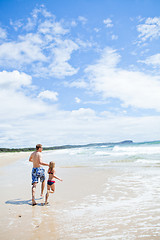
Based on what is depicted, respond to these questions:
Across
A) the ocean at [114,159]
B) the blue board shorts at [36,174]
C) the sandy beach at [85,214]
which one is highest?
the blue board shorts at [36,174]

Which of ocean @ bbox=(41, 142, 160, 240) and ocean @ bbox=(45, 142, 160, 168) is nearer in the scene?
ocean @ bbox=(41, 142, 160, 240)

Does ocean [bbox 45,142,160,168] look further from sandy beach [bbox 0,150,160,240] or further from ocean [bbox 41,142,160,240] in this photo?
sandy beach [bbox 0,150,160,240]

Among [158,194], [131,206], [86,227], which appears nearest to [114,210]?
[131,206]

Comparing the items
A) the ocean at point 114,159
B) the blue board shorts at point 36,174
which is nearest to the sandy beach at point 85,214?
the blue board shorts at point 36,174

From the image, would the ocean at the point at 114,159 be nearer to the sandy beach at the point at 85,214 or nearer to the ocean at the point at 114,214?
the ocean at the point at 114,214

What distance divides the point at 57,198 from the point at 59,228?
2445 millimetres

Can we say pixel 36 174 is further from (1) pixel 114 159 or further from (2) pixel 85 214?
(1) pixel 114 159

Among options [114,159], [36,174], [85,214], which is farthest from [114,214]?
[114,159]

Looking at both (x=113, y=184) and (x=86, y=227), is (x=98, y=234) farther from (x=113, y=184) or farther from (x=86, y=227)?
(x=113, y=184)

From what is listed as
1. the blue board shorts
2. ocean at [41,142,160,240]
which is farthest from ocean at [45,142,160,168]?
the blue board shorts

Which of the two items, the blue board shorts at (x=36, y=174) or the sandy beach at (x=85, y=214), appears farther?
the blue board shorts at (x=36, y=174)

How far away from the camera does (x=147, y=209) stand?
4809 millimetres

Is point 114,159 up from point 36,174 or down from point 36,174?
down

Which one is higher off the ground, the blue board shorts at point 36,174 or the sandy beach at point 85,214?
the blue board shorts at point 36,174
